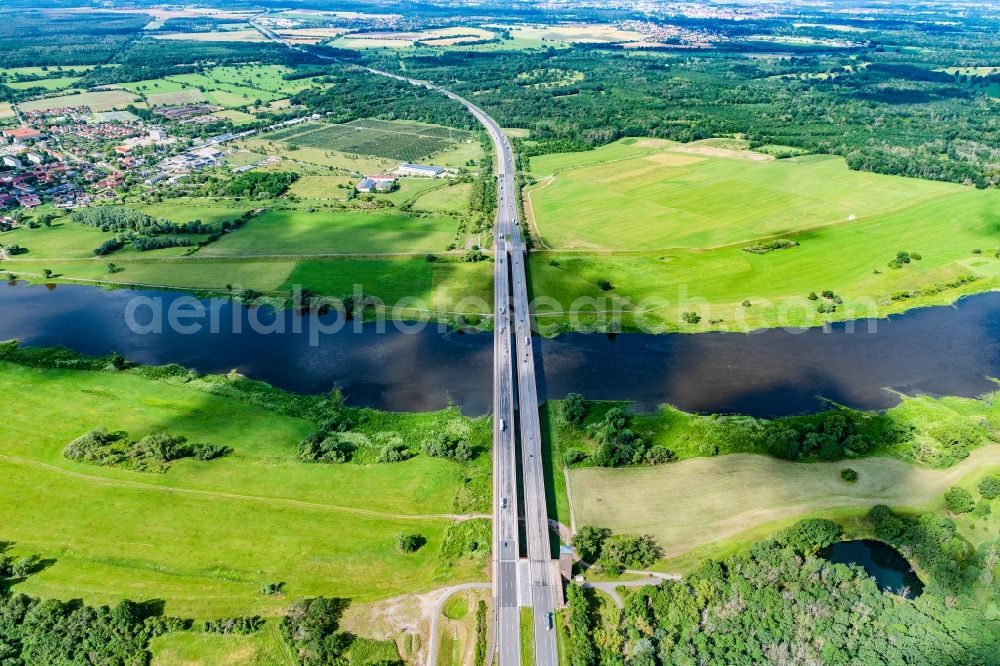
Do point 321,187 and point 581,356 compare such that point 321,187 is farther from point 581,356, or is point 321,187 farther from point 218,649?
point 218,649

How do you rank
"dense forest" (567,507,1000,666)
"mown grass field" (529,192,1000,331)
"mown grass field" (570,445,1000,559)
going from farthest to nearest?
"mown grass field" (529,192,1000,331)
"mown grass field" (570,445,1000,559)
"dense forest" (567,507,1000,666)

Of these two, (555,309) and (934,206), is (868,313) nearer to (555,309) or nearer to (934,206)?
(555,309)

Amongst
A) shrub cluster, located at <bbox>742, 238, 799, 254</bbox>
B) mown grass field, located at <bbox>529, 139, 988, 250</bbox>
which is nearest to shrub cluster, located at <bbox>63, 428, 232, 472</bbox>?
mown grass field, located at <bbox>529, 139, 988, 250</bbox>

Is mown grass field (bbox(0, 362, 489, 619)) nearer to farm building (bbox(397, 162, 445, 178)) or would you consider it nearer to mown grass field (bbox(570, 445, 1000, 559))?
mown grass field (bbox(570, 445, 1000, 559))

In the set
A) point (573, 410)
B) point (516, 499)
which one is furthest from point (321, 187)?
point (516, 499)

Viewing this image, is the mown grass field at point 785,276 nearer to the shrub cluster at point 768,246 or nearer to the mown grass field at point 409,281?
the shrub cluster at point 768,246
